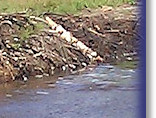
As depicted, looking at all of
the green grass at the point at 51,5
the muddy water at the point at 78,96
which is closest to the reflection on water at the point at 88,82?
the muddy water at the point at 78,96

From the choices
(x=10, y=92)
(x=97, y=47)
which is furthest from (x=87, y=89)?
(x=10, y=92)

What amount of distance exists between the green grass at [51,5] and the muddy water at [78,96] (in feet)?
0.72

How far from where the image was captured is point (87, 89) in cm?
114

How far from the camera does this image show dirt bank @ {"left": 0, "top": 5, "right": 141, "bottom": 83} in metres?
1.11

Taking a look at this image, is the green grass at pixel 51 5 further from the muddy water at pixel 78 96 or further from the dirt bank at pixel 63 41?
the muddy water at pixel 78 96

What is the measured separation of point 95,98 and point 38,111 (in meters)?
0.20

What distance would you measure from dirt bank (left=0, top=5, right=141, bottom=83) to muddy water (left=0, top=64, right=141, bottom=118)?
Answer: 0.04 metres

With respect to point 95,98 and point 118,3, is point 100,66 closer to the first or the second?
point 95,98

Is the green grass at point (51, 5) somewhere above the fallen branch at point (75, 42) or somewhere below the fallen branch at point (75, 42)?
above

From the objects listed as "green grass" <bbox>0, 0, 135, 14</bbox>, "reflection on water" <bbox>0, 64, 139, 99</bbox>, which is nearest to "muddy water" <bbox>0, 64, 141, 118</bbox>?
"reflection on water" <bbox>0, 64, 139, 99</bbox>

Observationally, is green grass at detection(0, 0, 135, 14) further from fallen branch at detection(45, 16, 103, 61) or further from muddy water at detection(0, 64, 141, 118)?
muddy water at detection(0, 64, 141, 118)

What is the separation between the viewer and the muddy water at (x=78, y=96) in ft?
3.62

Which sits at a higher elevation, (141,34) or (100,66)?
(141,34)

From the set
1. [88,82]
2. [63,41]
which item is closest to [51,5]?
[63,41]
